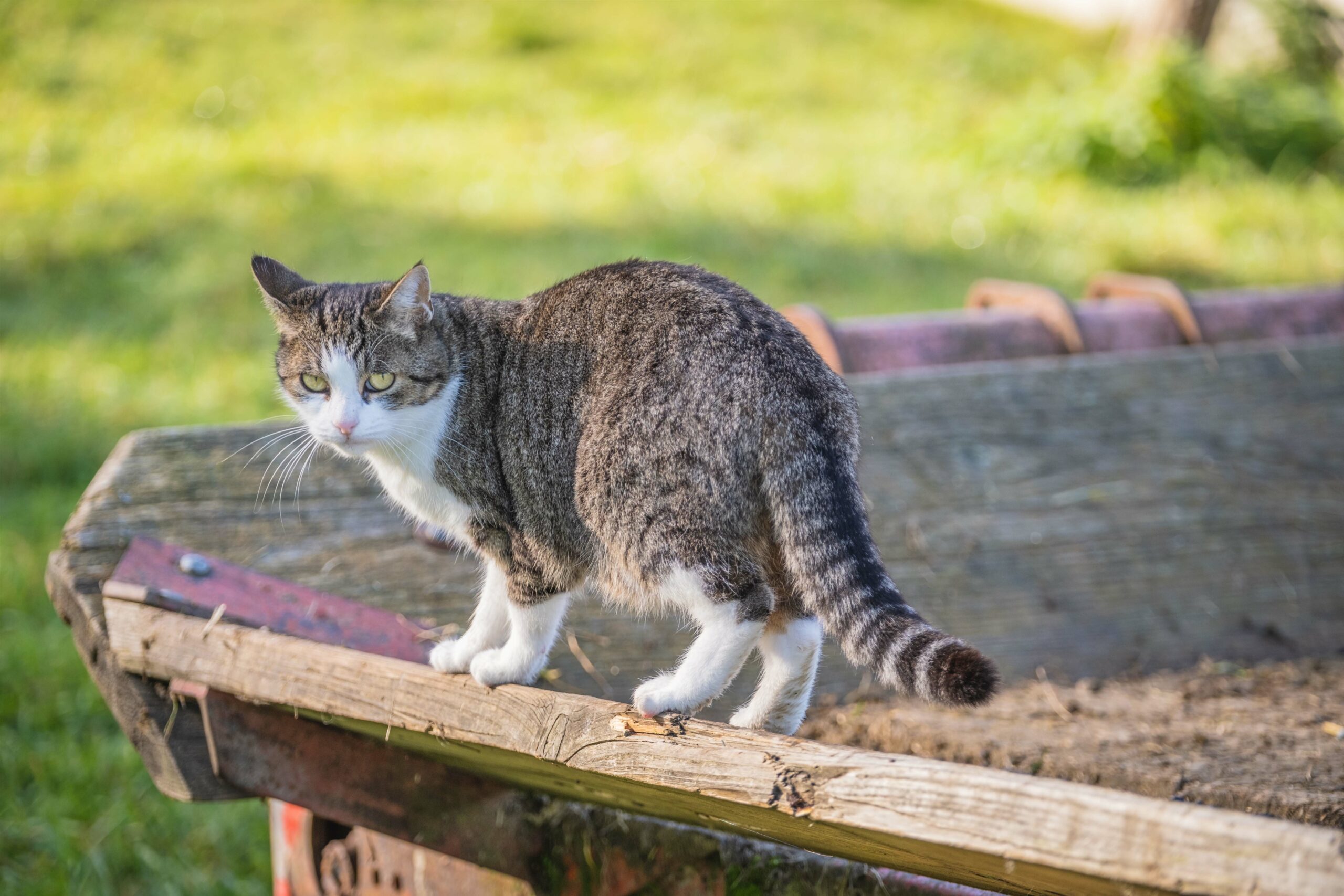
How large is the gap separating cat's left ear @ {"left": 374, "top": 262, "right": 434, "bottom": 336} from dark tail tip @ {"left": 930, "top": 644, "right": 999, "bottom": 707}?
3.77 ft

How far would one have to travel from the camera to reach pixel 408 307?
205 centimetres

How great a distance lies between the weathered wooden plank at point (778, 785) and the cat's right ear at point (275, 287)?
0.60m

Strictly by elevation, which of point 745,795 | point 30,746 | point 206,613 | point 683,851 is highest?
point 745,795

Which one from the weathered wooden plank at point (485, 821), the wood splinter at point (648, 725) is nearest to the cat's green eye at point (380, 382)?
the weathered wooden plank at point (485, 821)

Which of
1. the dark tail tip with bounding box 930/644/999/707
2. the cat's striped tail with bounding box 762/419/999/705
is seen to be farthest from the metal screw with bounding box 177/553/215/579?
the dark tail tip with bounding box 930/644/999/707

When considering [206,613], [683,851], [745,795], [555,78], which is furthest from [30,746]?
[555,78]

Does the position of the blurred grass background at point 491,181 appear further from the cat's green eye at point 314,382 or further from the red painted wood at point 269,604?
the cat's green eye at point 314,382

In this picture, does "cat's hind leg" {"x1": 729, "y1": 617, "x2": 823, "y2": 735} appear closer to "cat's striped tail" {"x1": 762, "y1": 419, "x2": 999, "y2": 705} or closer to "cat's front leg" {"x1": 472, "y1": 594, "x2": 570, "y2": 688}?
"cat's striped tail" {"x1": 762, "y1": 419, "x2": 999, "y2": 705}

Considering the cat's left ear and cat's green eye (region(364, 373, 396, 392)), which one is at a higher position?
the cat's left ear

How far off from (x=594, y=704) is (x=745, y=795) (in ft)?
1.04

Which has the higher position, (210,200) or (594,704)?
(594,704)

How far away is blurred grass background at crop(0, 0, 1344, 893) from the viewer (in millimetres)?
5152

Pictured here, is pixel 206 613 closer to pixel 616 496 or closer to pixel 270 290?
pixel 270 290

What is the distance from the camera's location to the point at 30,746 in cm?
360
